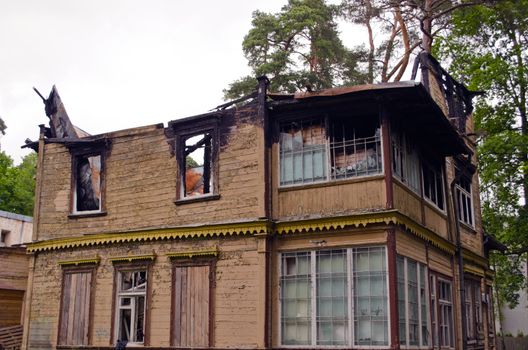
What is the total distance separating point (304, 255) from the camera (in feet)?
47.0

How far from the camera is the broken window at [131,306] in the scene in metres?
16.0

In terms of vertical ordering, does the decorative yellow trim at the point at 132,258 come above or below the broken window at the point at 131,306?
above

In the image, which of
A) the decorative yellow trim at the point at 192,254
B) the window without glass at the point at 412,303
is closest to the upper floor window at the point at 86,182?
the decorative yellow trim at the point at 192,254

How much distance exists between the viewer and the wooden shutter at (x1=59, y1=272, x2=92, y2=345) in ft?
54.6

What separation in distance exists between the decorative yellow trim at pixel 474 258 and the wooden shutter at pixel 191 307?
8.23m

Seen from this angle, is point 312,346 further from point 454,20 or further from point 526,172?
point 454,20

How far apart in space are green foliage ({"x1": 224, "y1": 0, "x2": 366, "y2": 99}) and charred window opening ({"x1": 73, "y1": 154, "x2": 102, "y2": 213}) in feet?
50.5

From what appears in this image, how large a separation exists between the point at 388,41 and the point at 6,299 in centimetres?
2185

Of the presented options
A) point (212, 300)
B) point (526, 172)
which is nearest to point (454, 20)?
point (526, 172)

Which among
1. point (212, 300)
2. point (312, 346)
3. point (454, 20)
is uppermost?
point (454, 20)

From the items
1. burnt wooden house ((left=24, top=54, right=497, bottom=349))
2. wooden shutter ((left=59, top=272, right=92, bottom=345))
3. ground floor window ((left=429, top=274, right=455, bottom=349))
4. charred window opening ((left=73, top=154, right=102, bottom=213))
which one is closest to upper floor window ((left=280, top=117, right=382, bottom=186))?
burnt wooden house ((left=24, top=54, right=497, bottom=349))

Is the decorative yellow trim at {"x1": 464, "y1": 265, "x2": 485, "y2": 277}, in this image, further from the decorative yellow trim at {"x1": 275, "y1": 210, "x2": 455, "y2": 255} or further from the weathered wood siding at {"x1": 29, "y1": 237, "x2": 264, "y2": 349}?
the weathered wood siding at {"x1": 29, "y1": 237, "x2": 264, "y2": 349}

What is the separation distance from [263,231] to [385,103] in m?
3.92

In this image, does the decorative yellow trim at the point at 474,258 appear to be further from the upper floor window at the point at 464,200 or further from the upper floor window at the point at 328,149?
the upper floor window at the point at 328,149
